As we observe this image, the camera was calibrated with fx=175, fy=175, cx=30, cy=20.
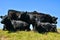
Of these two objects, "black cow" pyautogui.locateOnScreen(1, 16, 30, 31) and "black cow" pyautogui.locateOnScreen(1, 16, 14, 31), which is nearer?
"black cow" pyautogui.locateOnScreen(1, 16, 30, 31)

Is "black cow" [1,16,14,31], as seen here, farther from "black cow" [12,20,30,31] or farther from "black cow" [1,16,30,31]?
"black cow" [12,20,30,31]

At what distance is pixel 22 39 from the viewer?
132 feet

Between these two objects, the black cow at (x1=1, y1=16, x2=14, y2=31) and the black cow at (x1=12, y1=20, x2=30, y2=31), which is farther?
the black cow at (x1=1, y1=16, x2=14, y2=31)

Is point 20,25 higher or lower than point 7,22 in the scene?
lower

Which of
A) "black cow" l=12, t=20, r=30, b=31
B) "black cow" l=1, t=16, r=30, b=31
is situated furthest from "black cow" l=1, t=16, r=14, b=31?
"black cow" l=12, t=20, r=30, b=31

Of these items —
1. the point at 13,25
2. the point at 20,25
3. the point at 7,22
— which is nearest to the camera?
the point at 13,25

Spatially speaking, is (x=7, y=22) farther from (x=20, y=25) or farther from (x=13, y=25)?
(x=20, y=25)

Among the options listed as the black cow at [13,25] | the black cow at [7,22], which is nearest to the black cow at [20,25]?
the black cow at [13,25]

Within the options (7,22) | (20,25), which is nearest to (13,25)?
(20,25)

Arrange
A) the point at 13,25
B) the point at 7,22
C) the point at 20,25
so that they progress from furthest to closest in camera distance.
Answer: the point at 7,22 → the point at 20,25 → the point at 13,25

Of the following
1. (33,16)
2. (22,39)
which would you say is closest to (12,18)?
(33,16)

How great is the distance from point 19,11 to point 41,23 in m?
8.49

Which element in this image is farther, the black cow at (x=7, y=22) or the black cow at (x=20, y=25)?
the black cow at (x=7, y=22)

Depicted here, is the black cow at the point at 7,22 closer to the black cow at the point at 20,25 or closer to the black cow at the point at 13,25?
the black cow at the point at 13,25
